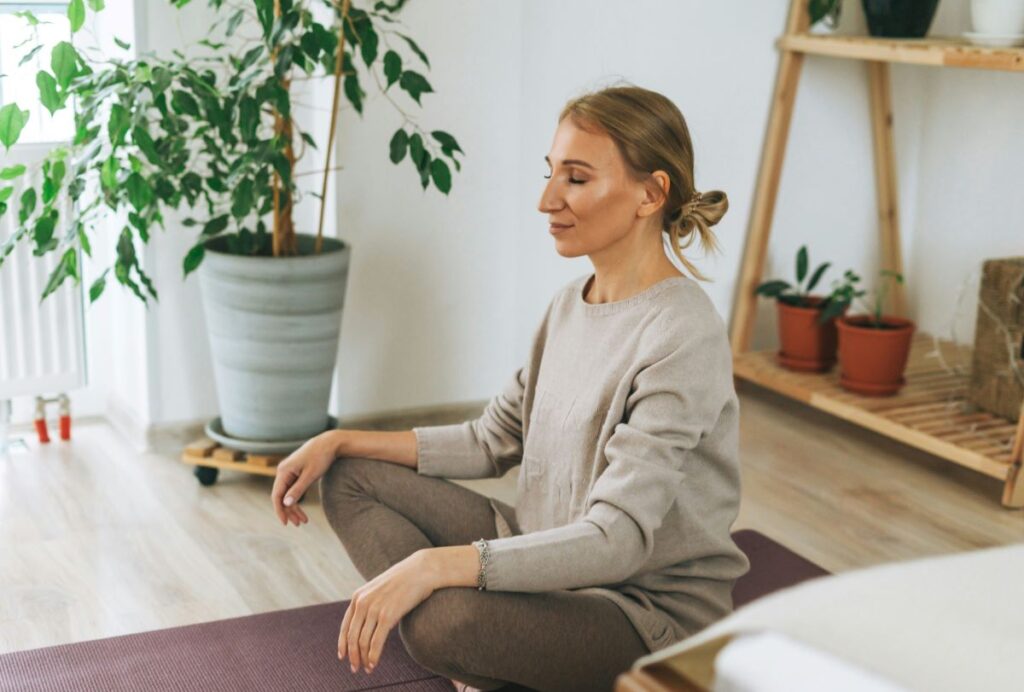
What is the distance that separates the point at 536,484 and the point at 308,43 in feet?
3.48

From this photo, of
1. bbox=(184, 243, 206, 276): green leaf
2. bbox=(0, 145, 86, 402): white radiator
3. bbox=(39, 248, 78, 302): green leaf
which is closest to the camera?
bbox=(39, 248, 78, 302): green leaf

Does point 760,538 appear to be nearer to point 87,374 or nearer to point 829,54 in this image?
point 829,54

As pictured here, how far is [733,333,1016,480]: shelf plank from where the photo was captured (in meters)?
2.84

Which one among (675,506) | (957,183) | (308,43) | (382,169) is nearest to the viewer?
(675,506)

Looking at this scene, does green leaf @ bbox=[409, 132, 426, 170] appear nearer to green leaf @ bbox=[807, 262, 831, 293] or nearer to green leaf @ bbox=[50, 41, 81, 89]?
green leaf @ bbox=[50, 41, 81, 89]

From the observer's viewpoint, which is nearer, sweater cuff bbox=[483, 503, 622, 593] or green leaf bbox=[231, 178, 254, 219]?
sweater cuff bbox=[483, 503, 622, 593]

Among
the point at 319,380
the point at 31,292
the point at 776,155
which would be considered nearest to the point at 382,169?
the point at 319,380

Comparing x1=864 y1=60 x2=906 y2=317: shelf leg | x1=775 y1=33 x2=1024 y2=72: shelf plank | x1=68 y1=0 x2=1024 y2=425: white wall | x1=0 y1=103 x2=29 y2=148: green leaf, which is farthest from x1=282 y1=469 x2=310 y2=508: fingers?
x1=864 y1=60 x2=906 y2=317: shelf leg

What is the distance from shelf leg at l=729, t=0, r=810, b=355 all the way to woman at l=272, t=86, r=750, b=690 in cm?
168

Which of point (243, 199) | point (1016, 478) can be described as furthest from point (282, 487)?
point (1016, 478)

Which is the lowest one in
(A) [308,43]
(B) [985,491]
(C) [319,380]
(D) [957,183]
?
(B) [985,491]

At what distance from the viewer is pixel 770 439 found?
3213 mm

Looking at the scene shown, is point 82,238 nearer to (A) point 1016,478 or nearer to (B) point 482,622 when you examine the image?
(B) point 482,622

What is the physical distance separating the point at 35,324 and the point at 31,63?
56 centimetres
